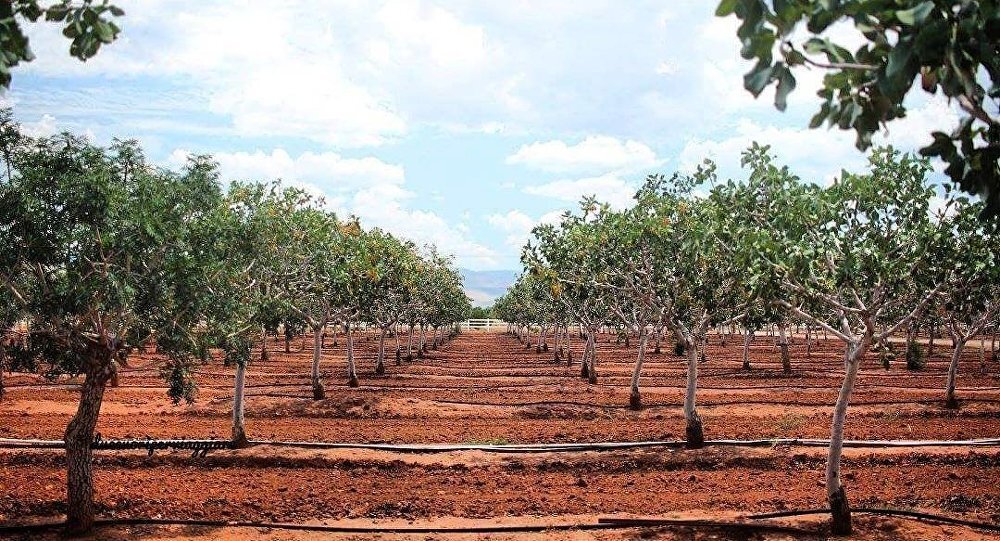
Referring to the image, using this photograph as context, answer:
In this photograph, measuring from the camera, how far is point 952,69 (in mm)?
3354

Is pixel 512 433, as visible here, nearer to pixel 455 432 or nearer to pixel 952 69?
pixel 455 432

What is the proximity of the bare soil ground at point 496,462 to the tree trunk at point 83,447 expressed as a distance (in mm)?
622

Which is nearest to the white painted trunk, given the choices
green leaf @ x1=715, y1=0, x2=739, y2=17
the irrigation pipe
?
the irrigation pipe

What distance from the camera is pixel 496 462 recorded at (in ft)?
63.8

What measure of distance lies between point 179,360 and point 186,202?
2.87m

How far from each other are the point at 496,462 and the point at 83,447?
10.1 meters

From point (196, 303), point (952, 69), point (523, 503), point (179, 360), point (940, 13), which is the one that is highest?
point (940, 13)

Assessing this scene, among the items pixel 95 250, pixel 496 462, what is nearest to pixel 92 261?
pixel 95 250

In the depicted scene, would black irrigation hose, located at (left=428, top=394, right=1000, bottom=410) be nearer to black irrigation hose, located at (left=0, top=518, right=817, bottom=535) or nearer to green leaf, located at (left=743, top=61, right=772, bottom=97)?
black irrigation hose, located at (left=0, top=518, right=817, bottom=535)

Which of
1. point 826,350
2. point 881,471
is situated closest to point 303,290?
point 881,471

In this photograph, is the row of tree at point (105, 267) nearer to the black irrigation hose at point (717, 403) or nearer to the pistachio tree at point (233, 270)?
the pistachio tree at point (233, 270)

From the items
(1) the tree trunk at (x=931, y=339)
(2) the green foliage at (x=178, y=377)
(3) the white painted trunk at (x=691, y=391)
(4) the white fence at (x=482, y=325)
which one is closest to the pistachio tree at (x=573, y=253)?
(3) the white painted trunk at (x=691, y=391)

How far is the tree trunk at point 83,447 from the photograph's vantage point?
41.1 feet

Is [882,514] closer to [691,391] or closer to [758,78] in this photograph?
[691,391]
